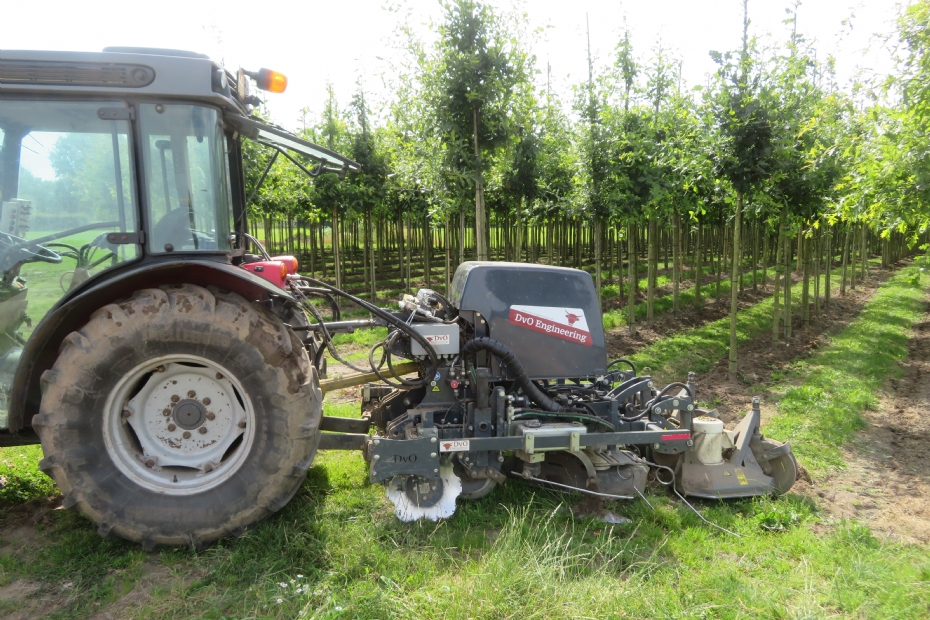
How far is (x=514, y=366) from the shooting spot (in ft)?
13.6

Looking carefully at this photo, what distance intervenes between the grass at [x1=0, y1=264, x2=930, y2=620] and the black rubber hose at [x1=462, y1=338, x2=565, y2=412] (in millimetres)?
647

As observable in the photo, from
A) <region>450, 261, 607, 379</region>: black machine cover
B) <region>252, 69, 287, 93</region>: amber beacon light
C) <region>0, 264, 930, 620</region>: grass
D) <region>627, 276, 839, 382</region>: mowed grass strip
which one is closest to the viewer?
<region>0, 264, 930, 620</region>: grass

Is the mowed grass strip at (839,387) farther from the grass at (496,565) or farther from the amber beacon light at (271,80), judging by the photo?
the amber beacon light at (271,80)

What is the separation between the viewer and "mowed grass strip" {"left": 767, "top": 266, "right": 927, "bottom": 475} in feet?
20.0

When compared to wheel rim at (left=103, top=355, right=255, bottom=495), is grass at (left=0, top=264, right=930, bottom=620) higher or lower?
lower

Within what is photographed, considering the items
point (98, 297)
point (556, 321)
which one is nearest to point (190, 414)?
point (98, 297)

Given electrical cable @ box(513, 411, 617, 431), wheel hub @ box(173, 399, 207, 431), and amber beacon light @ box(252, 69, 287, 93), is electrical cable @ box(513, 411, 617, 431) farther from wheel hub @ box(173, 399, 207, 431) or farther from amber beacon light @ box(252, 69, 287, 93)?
amber beacon light @ box(252, 69, 287, 93)

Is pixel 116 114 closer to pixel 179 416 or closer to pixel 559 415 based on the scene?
pixel 179 416

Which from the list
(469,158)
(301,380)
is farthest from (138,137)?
(469,158)

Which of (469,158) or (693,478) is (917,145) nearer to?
(693,478)

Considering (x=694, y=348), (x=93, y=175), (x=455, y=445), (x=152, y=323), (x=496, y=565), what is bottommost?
(x=694, y=348)

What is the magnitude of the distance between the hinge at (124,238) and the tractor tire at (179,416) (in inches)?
11.1

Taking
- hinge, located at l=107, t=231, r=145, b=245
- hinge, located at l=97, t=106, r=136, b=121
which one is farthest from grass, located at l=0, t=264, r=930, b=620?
hinge, located at l=97, t=106, r=136, b=121

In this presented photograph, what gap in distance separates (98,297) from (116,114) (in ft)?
3.27
